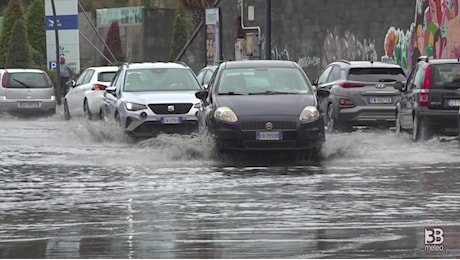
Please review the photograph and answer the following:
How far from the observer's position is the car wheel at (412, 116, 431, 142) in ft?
69.9

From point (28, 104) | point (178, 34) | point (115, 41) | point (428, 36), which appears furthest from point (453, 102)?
point (115, 41)

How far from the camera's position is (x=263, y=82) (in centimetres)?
1819

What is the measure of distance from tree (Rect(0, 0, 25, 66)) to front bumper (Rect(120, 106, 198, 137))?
1501 inches

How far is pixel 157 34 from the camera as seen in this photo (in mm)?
60625

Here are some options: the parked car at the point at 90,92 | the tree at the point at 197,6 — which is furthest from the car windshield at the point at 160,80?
the tree at the point at 197,6

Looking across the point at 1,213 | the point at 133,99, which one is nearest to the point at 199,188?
the point at 1,213

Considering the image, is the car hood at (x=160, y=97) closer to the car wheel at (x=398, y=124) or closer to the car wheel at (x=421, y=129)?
the car wheel at (x=421, y=129)

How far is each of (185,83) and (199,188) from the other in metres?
9.08

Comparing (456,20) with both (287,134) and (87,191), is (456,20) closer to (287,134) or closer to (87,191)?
(287,134)

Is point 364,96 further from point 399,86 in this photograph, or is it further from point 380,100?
point 399,86

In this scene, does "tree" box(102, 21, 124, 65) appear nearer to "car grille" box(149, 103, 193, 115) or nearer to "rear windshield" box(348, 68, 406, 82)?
"rear windshield" box(348, 68, 406, 82)

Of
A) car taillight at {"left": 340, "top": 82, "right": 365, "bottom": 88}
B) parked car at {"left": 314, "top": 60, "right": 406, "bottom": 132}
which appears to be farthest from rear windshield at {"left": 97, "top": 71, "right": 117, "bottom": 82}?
car taillight at {"left": 340, "top": 82, "right": 365, "bottom": 88}

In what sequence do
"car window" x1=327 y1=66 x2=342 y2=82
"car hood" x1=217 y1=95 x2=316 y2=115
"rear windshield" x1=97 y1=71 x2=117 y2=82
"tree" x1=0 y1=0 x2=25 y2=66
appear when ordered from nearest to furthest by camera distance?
"car hood" x1=217 y1=95 x2=316 y2=115
"car window" x1=327 y1=66 x2=342 y2=82
"rear windshield" x1=97 y1=71 x2=117 y2=82
"tree" x1=0 y1=0 x2=25 y2=66

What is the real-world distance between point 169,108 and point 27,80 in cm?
1414
